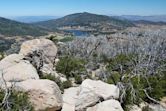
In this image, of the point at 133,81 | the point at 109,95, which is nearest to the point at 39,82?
the point at 109,95

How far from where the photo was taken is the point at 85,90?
62.0ft

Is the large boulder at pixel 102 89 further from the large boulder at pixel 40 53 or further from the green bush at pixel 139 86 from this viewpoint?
the large boulder at pixel 40 53

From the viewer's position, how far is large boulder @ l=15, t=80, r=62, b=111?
57.4ft

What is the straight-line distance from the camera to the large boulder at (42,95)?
57.4ft

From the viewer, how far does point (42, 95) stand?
1770 cm

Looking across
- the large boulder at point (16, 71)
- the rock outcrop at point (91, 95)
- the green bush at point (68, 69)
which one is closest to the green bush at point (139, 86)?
the rock outcrop at point (91, 95)

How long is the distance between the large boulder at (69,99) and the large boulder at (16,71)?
8.22 feet

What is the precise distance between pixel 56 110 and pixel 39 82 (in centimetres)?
192

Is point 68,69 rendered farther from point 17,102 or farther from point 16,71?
point 17,102

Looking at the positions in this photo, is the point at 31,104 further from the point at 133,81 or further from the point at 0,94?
the point at 133,81

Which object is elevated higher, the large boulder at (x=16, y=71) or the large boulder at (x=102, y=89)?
the large boulder at (x=16, y=71)

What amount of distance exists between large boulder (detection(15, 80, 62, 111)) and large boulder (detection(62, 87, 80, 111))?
2.93 feet

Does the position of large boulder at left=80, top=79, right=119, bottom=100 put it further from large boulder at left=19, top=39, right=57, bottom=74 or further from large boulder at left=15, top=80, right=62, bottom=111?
large boulder at left=19, top=39, right=57, bottom=74

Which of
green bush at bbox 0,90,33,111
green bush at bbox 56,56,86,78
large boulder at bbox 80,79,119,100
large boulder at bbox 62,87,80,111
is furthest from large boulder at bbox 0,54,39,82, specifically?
green bush at bbox 56,56,86,78
